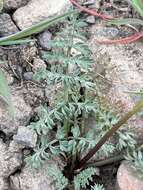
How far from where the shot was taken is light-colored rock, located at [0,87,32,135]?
2455 millimetres

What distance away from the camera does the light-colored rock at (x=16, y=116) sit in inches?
96.7

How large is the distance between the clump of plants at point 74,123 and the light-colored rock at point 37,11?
323 millimetres

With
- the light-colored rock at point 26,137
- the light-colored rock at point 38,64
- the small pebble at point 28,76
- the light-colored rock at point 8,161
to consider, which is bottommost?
the light-colored rock at point 8,161

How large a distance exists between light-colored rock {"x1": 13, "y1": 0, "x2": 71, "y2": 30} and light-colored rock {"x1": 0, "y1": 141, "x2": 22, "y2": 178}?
2.23ft

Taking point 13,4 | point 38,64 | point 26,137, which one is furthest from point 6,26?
point 26,137

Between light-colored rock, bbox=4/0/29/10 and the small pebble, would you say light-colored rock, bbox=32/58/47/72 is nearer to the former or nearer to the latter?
the small pebble

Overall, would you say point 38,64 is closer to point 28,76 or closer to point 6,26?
point 28,76

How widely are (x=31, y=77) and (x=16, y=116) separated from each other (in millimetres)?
236

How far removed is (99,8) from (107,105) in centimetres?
59

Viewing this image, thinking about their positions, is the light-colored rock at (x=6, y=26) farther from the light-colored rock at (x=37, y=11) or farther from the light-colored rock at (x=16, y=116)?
the light-colored rock at (x=16, y=116)

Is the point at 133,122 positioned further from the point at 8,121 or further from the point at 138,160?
the point at 8,121

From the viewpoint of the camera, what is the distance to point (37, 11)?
8.84ft

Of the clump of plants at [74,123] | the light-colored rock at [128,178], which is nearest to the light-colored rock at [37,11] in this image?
the clump of plants at [74,123]

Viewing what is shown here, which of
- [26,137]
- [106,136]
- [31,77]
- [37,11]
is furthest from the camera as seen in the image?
[37,11]
